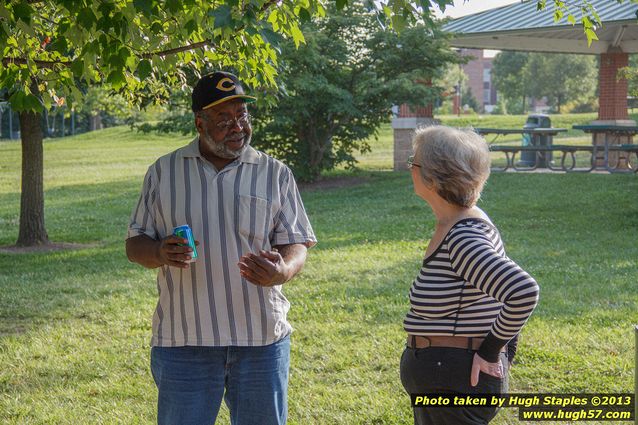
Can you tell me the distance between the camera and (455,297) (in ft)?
10.1

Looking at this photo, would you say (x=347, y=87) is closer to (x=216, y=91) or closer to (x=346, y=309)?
(x=346, y=309)

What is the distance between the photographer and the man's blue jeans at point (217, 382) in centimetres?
348

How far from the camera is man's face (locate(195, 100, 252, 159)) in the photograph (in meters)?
3.52

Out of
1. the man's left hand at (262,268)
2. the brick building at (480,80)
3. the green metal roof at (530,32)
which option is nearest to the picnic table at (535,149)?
the green metal roof at (530,32)

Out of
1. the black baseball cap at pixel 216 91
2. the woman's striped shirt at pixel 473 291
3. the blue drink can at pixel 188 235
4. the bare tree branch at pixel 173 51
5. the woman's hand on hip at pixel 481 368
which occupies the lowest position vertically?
the woman's hand on hip at pixel 481 368

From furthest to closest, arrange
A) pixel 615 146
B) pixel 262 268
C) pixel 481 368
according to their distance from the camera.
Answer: pixel 615 146 < pixel 262 268 < pixel 481 368

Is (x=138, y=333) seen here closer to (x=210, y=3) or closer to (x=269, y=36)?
(x=210, y=3)

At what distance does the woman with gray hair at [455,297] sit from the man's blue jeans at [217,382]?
59 centimetres

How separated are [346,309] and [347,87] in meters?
13.5

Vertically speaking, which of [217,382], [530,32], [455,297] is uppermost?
[530,32]

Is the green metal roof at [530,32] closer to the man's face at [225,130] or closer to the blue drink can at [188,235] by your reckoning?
the man's face at [225,130]

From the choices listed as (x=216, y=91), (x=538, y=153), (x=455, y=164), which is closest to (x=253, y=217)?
(x=216, y=91)

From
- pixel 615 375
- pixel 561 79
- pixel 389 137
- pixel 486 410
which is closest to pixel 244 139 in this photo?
pixel 486 410

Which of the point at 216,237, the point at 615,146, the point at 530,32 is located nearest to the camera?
the point at 216,237
